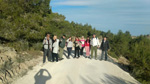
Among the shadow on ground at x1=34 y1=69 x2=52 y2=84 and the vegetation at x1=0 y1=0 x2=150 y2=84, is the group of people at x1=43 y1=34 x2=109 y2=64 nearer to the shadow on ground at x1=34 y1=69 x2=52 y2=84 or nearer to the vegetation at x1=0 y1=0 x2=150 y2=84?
the shadow on ground at x1=34 y1=69 x2=52 y2=84

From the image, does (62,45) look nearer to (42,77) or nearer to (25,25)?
(42,77)

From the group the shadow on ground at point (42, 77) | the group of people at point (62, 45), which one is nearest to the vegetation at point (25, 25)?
the group of people at point (62, 45)

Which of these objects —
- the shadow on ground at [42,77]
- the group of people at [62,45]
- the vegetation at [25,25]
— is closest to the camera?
the shadow on ground at [42,77]

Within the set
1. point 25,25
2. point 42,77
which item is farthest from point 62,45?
point 25,25

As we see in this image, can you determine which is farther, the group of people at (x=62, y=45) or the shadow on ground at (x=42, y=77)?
the group of people at (x=62, y=45)

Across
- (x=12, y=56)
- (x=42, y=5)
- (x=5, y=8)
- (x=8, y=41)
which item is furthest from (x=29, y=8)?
(x=12, y=56)

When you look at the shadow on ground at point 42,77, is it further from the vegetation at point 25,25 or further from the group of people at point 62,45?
the vegetation at point 25,25

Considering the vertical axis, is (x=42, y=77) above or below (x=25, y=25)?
below

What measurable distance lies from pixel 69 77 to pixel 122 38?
1420 inches

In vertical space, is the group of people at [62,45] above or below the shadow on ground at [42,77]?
above

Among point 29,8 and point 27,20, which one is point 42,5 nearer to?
point 29,8

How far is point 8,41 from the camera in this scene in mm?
16047

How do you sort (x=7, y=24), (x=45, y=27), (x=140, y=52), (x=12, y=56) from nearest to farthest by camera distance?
(x=12, y=56) < (x=7, y=24) < (x=45, y=27) < (x=140, y=52)

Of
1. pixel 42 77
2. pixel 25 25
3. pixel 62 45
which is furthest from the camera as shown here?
pixel 25 25
